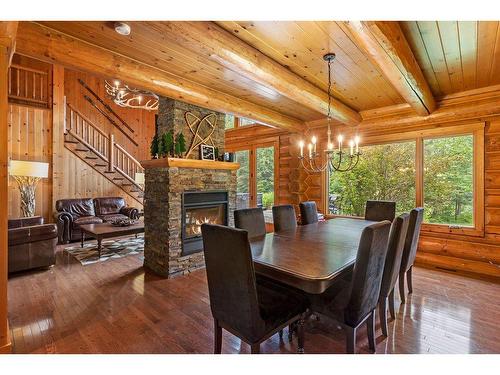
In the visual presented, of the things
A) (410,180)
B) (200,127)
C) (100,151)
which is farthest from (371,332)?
(100,151)

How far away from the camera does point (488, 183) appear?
3.60 meters

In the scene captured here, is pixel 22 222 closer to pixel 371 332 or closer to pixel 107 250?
pixel 107 250

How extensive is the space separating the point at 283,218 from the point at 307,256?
1.27 m

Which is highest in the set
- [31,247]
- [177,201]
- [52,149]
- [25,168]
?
[52,149]

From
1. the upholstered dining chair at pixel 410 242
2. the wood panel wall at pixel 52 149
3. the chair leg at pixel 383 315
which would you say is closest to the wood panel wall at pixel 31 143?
the wood panel wall at pixel 52 149

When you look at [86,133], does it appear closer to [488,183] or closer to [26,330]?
[26,330]

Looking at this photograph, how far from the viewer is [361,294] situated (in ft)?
5.57

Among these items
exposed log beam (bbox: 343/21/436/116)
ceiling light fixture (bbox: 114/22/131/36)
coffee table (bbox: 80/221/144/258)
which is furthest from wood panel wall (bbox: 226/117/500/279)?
coffee table (bbox: 80/221/144/258)

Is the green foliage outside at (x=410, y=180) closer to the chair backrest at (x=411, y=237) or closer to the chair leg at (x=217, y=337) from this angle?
the chair backrest at (x=411, y=237)

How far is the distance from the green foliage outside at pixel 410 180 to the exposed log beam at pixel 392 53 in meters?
1.30

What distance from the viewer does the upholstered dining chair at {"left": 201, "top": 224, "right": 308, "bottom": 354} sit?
1517 millimetres

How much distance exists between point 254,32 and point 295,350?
8.85 ft

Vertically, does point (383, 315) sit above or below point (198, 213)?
below
